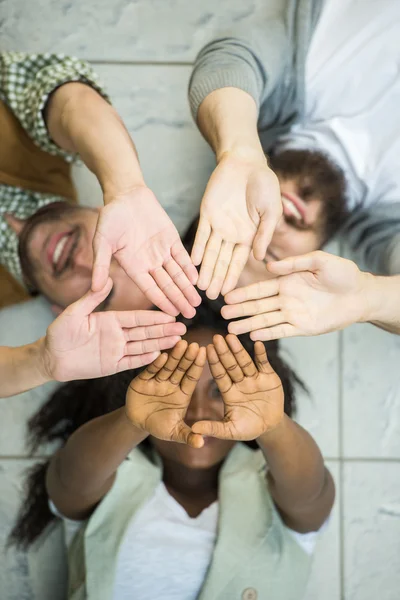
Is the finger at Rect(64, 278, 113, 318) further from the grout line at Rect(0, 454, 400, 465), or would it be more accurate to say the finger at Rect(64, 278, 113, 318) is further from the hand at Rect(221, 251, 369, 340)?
the grout line at Rect(0, 454, 400, 465)

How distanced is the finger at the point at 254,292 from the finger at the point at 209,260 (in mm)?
40

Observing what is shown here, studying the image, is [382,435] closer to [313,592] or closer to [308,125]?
[313,592]

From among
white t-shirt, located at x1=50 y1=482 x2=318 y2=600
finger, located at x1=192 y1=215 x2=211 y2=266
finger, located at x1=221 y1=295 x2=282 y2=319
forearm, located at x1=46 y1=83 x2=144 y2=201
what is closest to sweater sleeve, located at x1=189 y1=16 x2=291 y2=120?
forearm, located at x1=46 y1=83 x2=144 y2=201

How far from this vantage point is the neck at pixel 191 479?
91 cm

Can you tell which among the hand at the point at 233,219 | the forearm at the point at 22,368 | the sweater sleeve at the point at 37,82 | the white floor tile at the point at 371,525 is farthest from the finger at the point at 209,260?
the white floor tile at the point at 371,525

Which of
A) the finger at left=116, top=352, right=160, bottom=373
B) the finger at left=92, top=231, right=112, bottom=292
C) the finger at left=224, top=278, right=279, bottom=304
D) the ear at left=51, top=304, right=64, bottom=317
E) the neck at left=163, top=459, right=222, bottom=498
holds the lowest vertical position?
the neck at left=163, top=459, right=222, bottom=498

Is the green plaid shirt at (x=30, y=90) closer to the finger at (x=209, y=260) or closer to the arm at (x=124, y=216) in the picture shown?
the arm at (x=124, y=216)

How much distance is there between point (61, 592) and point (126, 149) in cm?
79

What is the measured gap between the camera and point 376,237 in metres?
1.01

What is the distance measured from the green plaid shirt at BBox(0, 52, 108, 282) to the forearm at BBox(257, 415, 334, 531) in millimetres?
516

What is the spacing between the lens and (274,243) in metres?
0.94

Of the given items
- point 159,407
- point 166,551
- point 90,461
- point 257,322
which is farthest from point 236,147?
point 166,551

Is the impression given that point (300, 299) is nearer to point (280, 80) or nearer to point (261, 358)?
point (261, 358)

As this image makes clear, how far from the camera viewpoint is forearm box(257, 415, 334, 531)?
76cm
